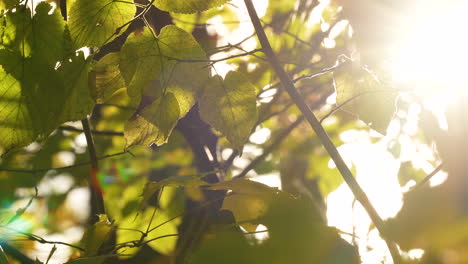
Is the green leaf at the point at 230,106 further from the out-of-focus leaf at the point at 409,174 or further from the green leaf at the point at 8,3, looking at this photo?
the out-of-focus leaf at the point at 409,174

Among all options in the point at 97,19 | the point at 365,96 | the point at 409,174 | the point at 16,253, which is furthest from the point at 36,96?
the point at 409,174

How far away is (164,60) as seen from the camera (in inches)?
27.3

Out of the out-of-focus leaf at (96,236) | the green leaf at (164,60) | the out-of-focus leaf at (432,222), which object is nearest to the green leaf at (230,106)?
the green leaf at (164,60)

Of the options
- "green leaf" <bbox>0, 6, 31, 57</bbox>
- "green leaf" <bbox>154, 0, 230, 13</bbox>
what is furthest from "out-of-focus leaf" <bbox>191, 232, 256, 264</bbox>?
"green leaf" <bbox>0, 6, 31, 57</bbox>

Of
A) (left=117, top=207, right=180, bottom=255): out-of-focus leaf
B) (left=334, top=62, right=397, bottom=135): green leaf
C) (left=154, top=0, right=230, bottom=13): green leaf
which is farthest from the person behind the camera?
(left=117, top=207, right=180, bottom=255): out-of-focus leaf

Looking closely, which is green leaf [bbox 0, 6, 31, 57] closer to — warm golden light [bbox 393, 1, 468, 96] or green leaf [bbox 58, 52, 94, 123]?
green leaf [bbox 58, 52, 94, 123]

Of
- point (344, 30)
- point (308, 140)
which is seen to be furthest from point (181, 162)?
point (344, 30)

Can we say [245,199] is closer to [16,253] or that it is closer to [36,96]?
[36,96]

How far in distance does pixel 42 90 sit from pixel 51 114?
0.04m

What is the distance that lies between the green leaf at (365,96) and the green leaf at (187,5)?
0.26 metres

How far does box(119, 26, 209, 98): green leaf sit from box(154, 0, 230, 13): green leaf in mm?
50

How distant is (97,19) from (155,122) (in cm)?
17

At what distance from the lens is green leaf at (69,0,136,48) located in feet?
2.19

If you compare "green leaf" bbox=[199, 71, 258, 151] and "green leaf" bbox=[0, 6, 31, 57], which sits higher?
"green leaf" bbox=[0, 6, 31, 57]
